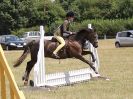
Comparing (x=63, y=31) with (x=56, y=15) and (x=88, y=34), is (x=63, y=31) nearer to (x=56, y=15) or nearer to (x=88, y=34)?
(x=88, y=34)

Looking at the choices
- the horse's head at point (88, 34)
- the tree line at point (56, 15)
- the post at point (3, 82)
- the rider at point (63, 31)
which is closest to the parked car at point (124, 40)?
the tree line at point (56, 15)

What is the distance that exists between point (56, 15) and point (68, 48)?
69.6m

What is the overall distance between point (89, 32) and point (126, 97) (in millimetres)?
4932

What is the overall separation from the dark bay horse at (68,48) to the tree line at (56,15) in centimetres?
5565

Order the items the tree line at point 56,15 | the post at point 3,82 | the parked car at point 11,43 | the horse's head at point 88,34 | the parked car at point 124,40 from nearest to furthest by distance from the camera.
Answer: the post at point 3,82
the horse's head at point 88,34
the parked car at point 124,40
the parked car at point 11,43
the tree line at point 56,15

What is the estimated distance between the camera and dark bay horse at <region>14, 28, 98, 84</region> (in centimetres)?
1538

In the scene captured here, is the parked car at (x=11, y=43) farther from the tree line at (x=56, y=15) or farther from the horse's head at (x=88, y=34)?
the horse's head at (x=88, y=34)

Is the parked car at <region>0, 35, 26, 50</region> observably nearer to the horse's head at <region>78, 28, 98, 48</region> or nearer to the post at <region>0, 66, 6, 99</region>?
the horse's head at <region>78, 28, 98, 48</region>

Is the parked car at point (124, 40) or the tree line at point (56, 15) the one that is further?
the tree line at point (56, 15)

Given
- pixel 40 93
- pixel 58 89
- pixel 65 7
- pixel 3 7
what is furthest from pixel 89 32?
pixel 65 7

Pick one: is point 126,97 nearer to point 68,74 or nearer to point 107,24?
point 68,74

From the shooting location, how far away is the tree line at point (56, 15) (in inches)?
2948

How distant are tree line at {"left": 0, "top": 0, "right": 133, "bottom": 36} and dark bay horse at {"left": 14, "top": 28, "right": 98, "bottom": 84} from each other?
55.6m

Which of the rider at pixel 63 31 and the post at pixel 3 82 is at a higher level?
the post at pixel 3 82
